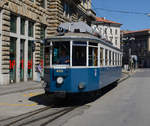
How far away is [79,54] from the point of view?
9.79 meters

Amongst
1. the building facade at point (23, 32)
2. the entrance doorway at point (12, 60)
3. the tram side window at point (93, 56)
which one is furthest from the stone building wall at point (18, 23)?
the tram side window at point (93, 56)

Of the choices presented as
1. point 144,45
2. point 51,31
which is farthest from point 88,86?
point 144,45

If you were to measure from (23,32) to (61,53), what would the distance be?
452 inches

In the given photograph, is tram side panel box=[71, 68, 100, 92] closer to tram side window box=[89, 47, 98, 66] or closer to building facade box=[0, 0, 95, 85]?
tram side window box=[89, 47, 98, 66]

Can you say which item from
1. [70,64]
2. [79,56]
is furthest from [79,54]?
[70,64]

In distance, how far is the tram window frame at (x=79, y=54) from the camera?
9648mm

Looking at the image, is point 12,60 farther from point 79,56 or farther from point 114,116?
point 114,116

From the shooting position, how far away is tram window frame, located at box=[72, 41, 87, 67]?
9.65m

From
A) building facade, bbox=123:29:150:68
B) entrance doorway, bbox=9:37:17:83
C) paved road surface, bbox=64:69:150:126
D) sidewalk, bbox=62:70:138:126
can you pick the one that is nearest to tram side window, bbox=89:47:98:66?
paved road surface, bbox=64:69:150:126

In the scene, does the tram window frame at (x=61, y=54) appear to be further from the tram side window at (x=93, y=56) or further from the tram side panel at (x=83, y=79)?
the tram side window at (x=93, y=56)

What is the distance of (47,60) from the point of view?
398 inches

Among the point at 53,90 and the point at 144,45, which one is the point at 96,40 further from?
the point at 144,45

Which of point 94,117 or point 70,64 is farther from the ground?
point 70,64

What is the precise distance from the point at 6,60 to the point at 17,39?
92.3 inches
